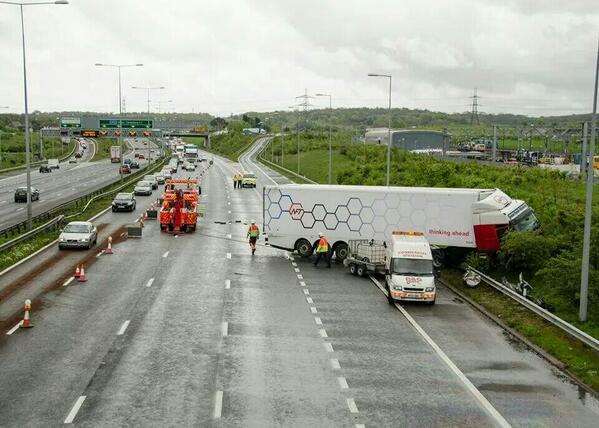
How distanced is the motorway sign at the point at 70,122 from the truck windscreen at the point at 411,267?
112 m

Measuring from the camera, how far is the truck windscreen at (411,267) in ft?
96.5

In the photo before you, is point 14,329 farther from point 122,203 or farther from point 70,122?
point 70,122

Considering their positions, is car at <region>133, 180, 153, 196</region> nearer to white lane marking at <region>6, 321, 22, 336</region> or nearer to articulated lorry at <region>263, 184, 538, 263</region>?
articulated lorry at <region>263, 184, 538, 263</region>

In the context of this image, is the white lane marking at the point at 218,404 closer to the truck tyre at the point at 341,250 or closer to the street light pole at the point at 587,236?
the street light pole at the point at 587,236

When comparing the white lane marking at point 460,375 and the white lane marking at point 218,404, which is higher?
the white lane marking at point 218,404

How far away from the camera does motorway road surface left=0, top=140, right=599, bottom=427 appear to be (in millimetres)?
17219

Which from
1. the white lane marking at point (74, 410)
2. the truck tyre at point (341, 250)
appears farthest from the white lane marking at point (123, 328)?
the truck tyre at point (341, 250)

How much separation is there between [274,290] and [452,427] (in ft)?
51.4

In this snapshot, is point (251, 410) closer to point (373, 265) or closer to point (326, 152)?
point (373, 265)

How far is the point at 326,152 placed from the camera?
13462 centimetres

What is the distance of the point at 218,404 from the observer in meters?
17.5

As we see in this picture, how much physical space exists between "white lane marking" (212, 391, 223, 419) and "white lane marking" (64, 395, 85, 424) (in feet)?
10.2

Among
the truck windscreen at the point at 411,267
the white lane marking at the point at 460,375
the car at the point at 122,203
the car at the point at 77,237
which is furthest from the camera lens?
the car at the point at 122,203

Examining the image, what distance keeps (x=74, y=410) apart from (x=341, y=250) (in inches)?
→ 918
